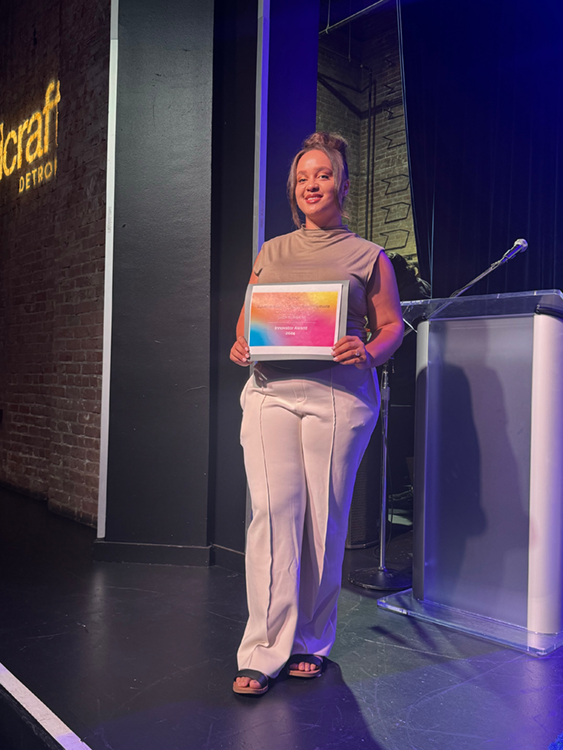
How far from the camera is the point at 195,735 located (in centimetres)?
158

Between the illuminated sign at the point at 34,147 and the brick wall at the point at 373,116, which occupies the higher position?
the brick wall at the point at 373,116

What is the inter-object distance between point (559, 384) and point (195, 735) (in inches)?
64.6

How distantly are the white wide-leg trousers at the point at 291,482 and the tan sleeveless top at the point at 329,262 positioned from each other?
0.64 ft

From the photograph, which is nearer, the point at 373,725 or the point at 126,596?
the point at 373,725

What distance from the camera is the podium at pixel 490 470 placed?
2252mm

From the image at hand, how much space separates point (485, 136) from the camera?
15.3 ft

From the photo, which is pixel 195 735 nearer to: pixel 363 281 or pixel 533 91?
pixel 363 281

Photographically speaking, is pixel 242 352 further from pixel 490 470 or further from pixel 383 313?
pixel 490 470

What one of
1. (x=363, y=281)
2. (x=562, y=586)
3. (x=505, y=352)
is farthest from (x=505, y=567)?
(x=363, y=281)

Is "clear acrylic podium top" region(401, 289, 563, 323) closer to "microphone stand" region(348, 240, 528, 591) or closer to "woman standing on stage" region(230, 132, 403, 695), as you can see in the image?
"microphone stand" region(348, 240, 528, 591)

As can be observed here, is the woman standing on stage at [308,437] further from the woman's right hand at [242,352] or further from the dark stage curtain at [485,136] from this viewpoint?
the dark stage curtain at [485,136]

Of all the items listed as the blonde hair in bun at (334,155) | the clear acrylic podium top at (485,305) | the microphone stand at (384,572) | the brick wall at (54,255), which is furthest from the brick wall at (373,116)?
the blonde hair in bun at (334,155)

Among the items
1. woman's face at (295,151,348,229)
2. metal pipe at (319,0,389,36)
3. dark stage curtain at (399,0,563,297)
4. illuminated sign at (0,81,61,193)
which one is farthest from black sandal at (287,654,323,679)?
metal pipe at (319,0,389,36)

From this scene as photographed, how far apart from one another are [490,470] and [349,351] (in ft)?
3.34
